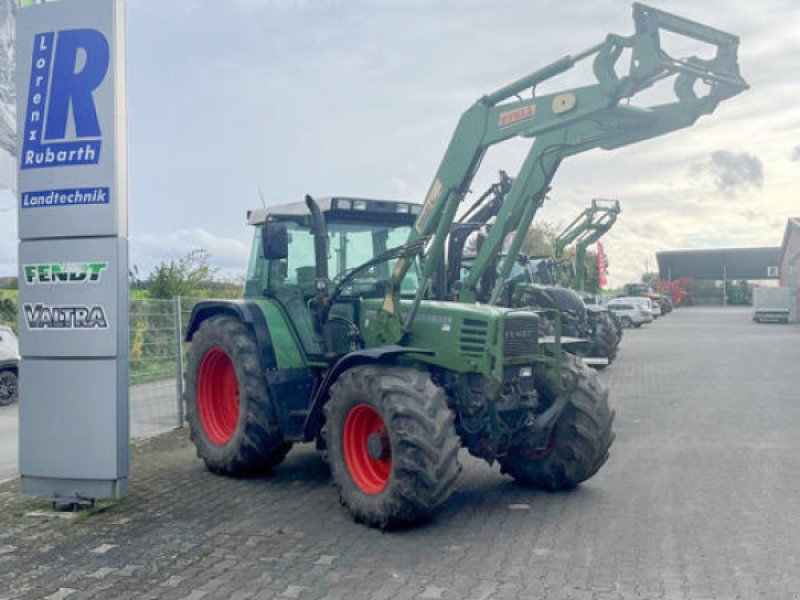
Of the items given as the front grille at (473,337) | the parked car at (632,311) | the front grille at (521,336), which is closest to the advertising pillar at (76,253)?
the front grille at (473,337)

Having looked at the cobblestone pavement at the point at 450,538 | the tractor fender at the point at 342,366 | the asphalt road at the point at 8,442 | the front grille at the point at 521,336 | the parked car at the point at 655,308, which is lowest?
the asphalt road at the point at 8,442

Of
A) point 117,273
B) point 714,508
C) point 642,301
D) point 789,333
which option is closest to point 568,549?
point 714,508

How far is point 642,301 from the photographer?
1500 inches

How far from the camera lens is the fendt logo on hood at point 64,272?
659cm

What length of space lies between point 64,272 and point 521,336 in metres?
3.65

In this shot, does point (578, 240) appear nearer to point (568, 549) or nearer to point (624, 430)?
point (624, 430)

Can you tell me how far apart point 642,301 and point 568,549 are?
34.1m

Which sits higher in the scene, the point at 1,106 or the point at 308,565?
the point at 1,106

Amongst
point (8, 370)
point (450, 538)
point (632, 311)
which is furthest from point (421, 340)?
point (632, 311)

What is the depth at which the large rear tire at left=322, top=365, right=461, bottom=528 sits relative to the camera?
5.66m

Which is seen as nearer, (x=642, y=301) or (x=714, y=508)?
(x=714, y=508)

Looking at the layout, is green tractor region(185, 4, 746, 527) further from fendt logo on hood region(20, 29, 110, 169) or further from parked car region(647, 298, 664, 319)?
parked car region(647, 298, 664, 319)

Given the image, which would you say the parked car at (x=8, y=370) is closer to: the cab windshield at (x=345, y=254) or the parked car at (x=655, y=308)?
the cab windshield at (x=345, y=254)

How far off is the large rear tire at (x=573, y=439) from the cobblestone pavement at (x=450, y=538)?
0.19m
